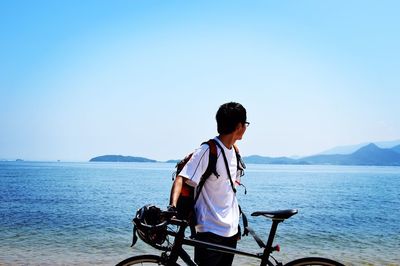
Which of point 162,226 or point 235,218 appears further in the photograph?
point 235,218

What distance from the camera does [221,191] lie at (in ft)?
12.5

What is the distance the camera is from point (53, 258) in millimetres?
12695

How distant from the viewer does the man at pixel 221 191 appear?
3.72 m

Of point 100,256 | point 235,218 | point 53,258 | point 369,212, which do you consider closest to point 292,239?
point 100,256

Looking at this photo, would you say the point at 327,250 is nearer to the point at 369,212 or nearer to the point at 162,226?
the point at 162,226

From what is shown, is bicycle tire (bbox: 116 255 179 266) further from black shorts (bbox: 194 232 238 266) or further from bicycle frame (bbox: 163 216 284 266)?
black shorts (bbox: 194 232 238 266)

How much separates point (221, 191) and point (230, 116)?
0.68 m

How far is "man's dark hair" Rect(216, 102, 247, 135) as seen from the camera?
3812mm

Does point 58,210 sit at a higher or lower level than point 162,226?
lower

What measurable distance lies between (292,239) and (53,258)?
10.1 m

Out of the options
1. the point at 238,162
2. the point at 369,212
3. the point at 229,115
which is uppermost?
the point at 229,115

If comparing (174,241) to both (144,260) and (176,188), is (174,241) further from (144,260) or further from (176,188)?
(176,188)

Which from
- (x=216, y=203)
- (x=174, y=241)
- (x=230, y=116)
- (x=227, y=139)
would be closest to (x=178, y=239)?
(x=174, y=241)

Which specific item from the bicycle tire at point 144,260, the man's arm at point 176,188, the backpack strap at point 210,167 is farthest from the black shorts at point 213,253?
the man's arm at point 176,188
